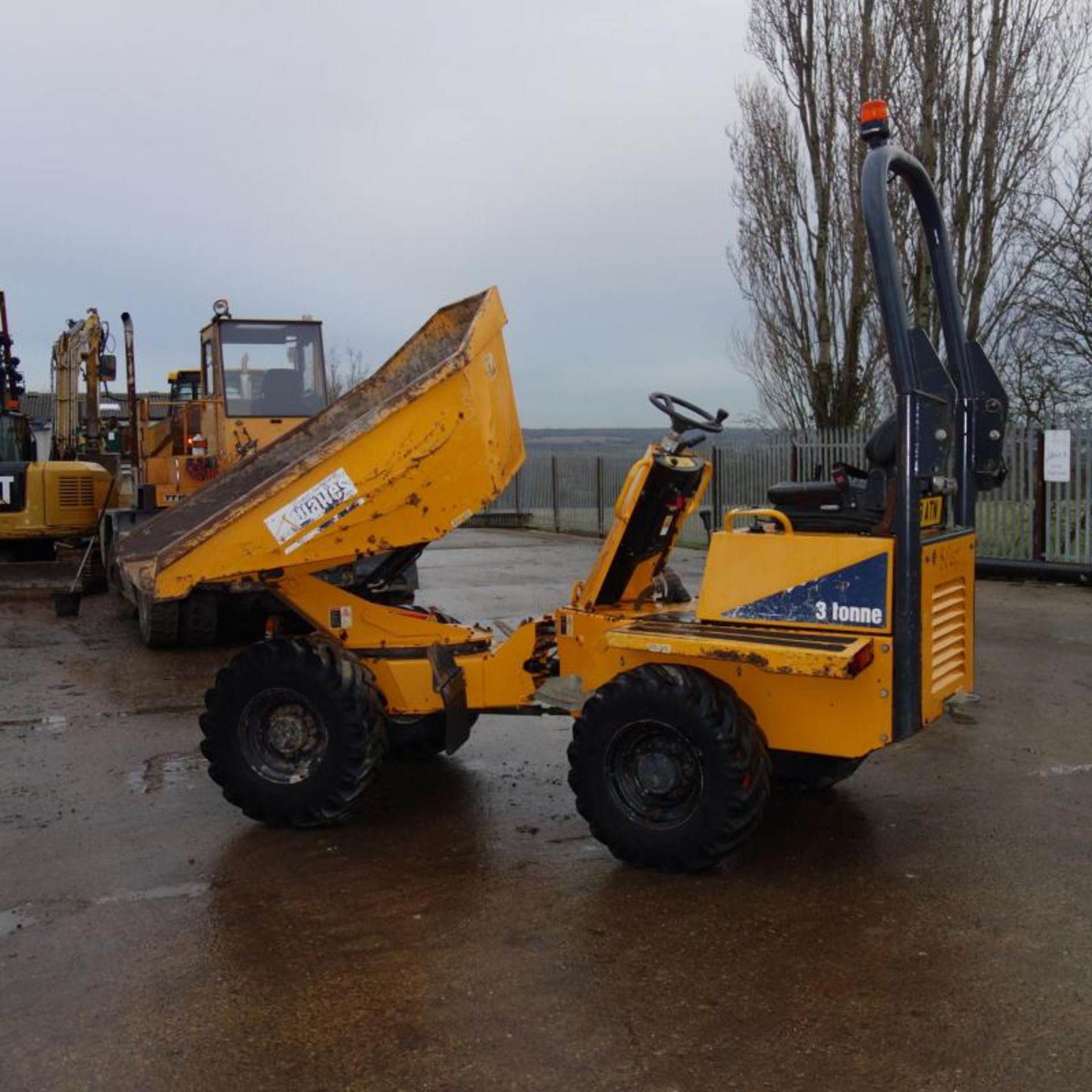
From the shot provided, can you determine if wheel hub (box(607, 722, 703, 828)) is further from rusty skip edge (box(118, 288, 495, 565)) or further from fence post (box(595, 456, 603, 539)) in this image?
fence post (box(595, 456, 603, 539))

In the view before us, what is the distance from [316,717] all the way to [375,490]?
108cm

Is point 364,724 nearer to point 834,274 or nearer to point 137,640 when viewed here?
point 137,640

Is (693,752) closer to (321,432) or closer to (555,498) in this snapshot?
(321,432)

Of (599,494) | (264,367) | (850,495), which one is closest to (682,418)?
(850,495)

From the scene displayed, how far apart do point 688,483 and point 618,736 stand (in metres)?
1.41

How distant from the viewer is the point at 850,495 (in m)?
4.73

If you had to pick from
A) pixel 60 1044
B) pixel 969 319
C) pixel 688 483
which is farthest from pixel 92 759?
pixel 969 319

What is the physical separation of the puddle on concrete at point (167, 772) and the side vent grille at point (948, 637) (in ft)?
12.5

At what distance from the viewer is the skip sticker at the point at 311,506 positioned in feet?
16.2

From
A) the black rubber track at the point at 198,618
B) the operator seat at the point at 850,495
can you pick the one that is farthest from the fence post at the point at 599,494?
the operator seat at the point at 850,495

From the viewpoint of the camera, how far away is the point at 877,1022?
340 cm

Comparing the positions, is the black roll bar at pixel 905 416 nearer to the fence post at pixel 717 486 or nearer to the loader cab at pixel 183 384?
the loader cab at pixel 183 384

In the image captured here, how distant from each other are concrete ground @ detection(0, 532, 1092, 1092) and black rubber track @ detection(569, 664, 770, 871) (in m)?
0.16

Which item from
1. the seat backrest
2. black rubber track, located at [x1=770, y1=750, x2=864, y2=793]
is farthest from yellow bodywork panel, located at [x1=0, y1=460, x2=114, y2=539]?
the seat backrest
